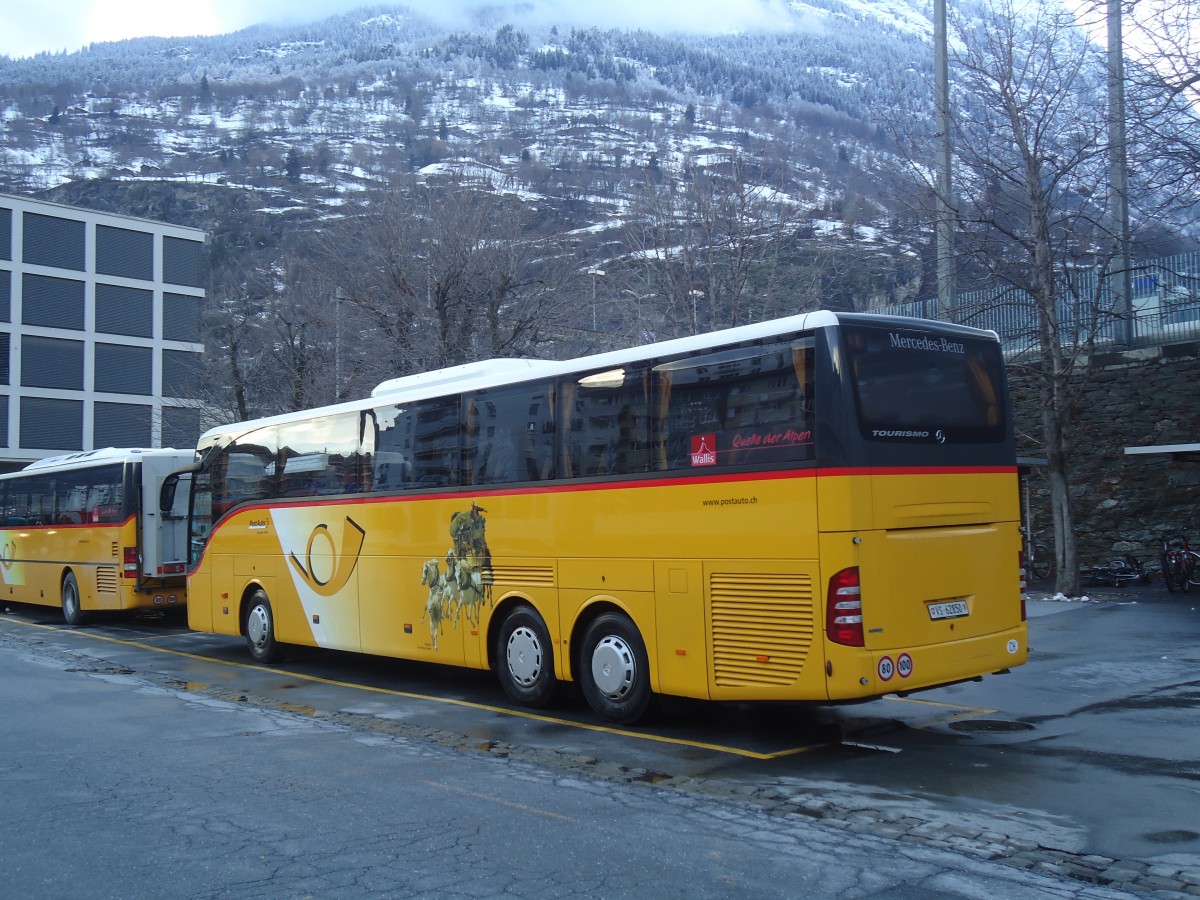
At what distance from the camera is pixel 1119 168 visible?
700 inches

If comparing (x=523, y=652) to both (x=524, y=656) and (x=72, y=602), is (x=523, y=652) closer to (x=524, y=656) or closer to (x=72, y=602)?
(x=524, y=656)

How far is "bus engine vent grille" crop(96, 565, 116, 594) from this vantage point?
Result: 2053 centimetres

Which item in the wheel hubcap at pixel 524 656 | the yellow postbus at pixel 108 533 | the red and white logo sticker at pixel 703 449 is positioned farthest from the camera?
the yellow postbus at pixel 108 533

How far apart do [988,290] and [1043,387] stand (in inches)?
135

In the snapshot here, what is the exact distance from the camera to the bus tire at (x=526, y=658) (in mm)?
10844

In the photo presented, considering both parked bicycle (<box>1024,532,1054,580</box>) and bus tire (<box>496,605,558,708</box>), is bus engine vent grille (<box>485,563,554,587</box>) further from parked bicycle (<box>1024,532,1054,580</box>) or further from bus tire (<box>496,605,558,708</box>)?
parked bicycle (<box>1024,532,1054,580</box>)

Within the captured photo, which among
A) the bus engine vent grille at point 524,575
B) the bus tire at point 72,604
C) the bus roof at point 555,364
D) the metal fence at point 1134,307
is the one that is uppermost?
the metal fence at point 1134,307

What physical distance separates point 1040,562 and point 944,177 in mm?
8264

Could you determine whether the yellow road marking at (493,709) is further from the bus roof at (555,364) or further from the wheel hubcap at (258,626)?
the bus roof at (555,364)

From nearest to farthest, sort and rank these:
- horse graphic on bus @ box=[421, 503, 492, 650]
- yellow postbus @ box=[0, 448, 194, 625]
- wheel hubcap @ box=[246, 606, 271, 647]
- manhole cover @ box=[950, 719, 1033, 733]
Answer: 1. manhole cover @ box=[950, 719, 1033, 733]
2. horse graphic on bus @ box=[421, 503, 492, 650]
3. wheel hubcap @ box=[246, 606, 271, 647]
4. yellow postbus @ box=[0, 448, 194, 625]

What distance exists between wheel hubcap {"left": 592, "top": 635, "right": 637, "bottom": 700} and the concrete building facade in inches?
2588

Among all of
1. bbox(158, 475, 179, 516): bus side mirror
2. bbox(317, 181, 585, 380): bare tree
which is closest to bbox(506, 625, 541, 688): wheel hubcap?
bbox(158, 475, 179, 516): bus side mirror

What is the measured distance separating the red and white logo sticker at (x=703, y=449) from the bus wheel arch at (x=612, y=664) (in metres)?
1.59

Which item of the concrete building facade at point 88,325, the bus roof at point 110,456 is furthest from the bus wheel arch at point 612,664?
the concrete building facade at point 88,325
